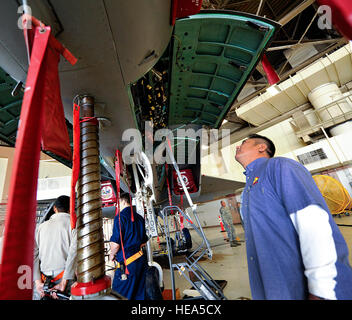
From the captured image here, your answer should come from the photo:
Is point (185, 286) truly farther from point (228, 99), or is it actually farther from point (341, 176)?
point (341, 176)

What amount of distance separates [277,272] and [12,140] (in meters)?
3.61

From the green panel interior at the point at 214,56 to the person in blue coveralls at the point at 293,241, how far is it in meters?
1.58

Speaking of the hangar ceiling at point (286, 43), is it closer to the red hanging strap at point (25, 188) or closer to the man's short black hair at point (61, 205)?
the man's short black hair at point (61, 205)

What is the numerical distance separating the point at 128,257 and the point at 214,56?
3.13 metres

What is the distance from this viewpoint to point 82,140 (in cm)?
136

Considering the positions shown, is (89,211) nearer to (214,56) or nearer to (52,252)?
(52,252)

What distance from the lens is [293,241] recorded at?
1058 mm

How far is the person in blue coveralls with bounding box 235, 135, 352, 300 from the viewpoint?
900 millimetres

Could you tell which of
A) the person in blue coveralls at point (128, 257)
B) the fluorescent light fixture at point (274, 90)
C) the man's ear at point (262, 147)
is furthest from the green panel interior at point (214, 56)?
the fluorescent light fixture at point (274, 90)

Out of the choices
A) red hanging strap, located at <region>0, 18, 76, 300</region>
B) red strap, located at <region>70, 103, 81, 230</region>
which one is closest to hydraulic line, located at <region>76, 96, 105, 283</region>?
red strap, located at <region>70, 103, 81, 230</region>

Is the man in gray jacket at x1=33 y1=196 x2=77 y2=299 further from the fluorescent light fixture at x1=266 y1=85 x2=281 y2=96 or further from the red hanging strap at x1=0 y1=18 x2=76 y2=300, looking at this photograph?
the fluorescent light fixture at x1=266 y1=85 x2=281 y2=96

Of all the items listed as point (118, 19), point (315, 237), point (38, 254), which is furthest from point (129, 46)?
point (38, 254)

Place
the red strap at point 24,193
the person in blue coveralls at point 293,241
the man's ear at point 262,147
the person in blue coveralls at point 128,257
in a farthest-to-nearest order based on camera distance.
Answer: the person in blue coveralls at point 128,257 < the man's ear at point 262,147 < the person in blue coveralls at point 293,241 < the red strap at point 24,193

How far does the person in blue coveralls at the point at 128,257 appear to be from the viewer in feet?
8.38
